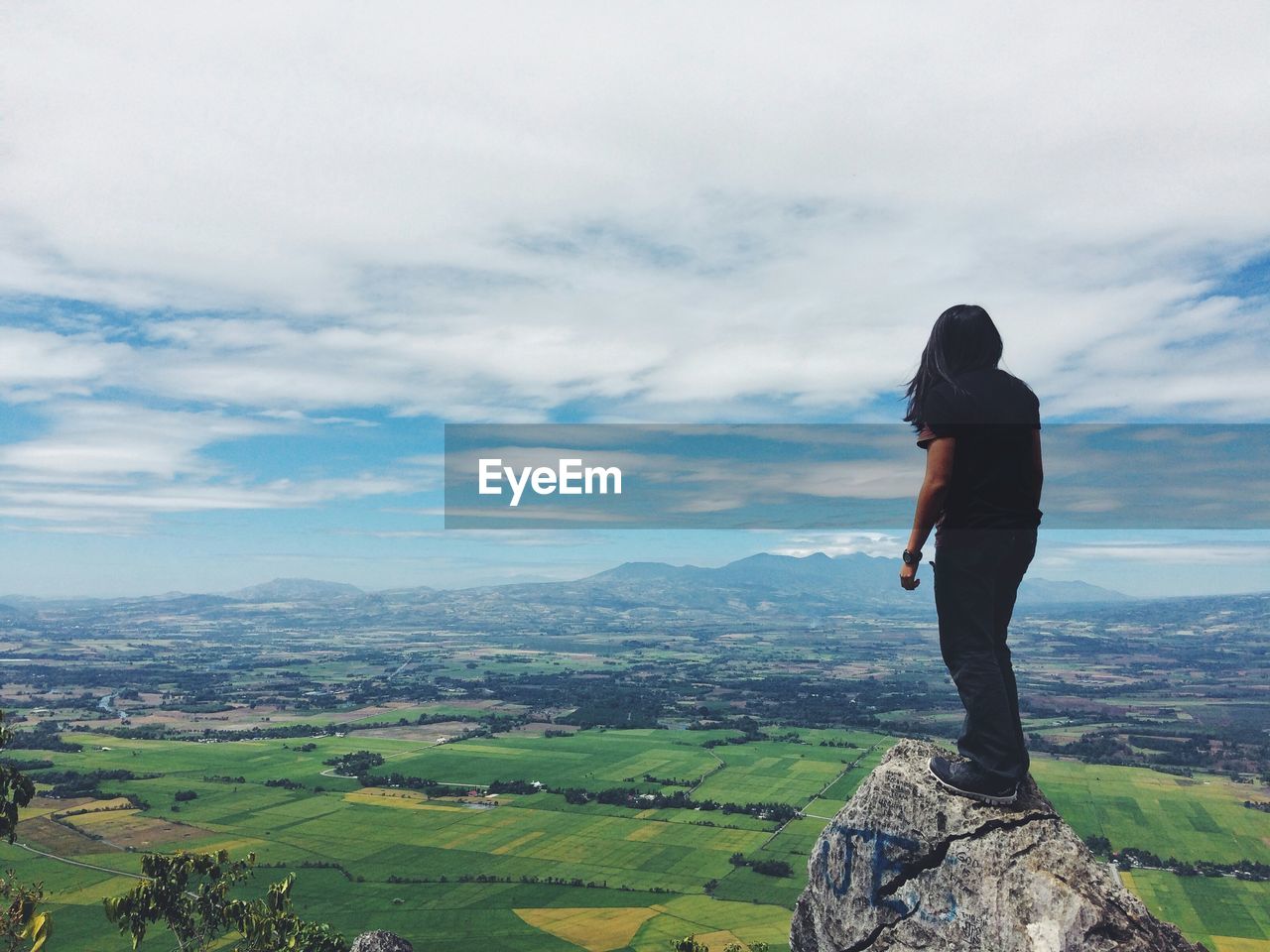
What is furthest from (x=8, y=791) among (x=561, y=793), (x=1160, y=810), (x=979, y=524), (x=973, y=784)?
(x=1160, y=810)

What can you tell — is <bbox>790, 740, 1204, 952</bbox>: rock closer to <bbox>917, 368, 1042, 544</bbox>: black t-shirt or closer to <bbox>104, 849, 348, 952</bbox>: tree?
<bbox>917, 368, 1042, 544</bbox>: black t-shirt

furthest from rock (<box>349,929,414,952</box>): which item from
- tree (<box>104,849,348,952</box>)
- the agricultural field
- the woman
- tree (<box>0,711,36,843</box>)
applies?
the agricultural field

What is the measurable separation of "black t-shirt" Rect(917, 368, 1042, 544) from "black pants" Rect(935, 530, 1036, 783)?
21 cm

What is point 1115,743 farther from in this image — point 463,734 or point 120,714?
point 120,714

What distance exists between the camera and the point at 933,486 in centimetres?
744

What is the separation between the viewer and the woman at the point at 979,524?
296 inches

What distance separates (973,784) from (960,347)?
13.6 feet

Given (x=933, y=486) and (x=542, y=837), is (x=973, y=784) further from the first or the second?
(x=542, y=837)

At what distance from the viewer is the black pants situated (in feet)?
24.8

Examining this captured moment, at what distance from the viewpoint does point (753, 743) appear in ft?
370

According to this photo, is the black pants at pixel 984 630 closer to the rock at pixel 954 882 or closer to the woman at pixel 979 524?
the woman at pixel 979 524

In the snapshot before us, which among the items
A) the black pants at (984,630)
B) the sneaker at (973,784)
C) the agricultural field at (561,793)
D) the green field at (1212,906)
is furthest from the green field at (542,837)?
the black pants at (984,630)

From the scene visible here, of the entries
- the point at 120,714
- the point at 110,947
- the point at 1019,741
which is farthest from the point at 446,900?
the point at 120,714

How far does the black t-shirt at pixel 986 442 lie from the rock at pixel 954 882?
266cm
